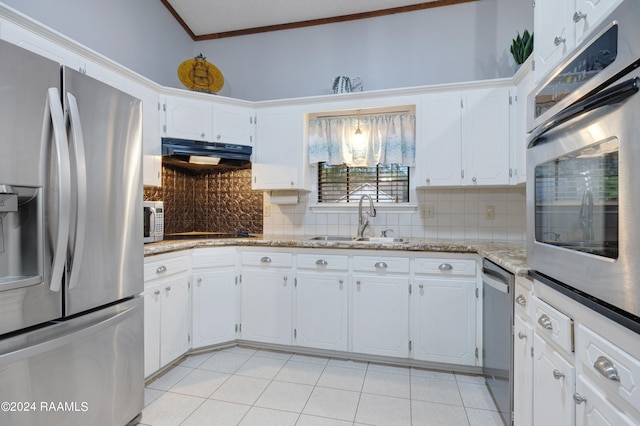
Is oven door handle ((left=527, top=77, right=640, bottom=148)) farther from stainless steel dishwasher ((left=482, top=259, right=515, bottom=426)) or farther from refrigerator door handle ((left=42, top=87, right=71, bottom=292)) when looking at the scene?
refrigerator door handle ((left=42, top=87, right=71, bottom=292))

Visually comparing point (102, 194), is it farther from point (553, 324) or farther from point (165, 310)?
point (553, 324)

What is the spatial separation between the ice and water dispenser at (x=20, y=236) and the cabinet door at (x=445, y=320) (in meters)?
2.17

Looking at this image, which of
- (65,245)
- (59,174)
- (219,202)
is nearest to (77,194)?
(59,174)

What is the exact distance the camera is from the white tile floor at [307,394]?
1808 mm

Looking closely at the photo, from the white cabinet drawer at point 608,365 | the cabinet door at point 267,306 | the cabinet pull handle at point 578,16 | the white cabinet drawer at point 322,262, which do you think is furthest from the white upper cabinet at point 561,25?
the cabinet door at point 267,306

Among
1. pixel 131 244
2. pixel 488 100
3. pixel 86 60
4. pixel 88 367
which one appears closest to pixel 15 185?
pixel 131 244

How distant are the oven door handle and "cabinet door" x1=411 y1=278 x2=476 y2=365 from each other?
4.66 ft

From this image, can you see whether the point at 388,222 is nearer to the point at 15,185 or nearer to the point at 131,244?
the point at 131,244

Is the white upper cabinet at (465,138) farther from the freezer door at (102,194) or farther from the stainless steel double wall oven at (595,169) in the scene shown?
the freezer door at (102,194)

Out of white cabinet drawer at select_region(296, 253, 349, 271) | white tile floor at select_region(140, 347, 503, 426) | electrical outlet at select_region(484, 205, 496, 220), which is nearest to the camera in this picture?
white tile floor at select_region(140, 347, 503, 426)

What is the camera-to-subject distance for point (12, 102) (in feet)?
3.79

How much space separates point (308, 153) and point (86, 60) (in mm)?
1790

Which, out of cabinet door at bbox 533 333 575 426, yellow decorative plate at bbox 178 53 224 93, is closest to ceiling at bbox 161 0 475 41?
yellow decorative plate at bbox 178 53 224 93

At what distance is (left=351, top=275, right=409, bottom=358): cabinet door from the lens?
7.87 ft
